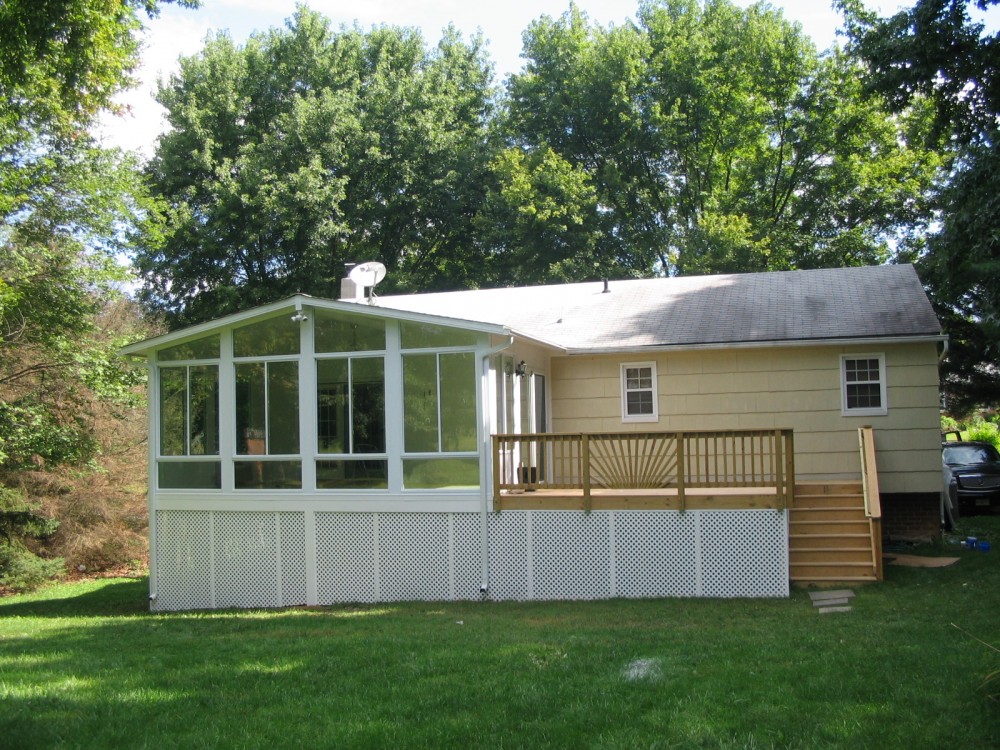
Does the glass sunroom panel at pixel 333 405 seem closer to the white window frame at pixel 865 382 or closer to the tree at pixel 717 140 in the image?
the white window frame at pixel 865 382

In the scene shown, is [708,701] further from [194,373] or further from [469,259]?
[469,259]

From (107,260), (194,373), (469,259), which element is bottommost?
(194,373)

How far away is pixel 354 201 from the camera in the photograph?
2881 cm

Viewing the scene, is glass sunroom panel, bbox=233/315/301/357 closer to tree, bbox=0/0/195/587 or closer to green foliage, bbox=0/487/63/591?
tree, bbox=0/0/195/587

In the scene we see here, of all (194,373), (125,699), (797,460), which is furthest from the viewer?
(797,460)

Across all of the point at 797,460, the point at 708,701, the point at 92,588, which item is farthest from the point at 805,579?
the point at 92,588

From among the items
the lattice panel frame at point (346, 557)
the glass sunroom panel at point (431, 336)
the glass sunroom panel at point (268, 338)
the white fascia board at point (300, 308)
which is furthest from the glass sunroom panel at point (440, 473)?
the glass sunroom panel at point (268, 338)

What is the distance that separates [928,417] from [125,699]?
Answer: 12.0 m

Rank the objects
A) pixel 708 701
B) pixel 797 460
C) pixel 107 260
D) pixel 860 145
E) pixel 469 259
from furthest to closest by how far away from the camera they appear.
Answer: pixel 469 259, pixel 860 145, pixel 107 260, pixel 797 460, pixel 708 701

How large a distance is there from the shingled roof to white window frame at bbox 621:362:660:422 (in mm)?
452

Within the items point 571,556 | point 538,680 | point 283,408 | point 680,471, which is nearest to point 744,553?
point 680,471

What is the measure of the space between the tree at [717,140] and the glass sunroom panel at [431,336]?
15096 mm

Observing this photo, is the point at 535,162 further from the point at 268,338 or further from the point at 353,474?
the point at 353,474

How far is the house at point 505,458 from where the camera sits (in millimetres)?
11664
